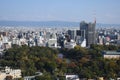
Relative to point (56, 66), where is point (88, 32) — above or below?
below

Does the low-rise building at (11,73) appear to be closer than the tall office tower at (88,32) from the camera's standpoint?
Yes

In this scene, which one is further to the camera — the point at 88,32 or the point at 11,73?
the point at 88,32

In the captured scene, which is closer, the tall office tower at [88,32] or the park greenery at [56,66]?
the park greenery at [56,66]

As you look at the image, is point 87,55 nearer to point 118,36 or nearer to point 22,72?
point 22,72

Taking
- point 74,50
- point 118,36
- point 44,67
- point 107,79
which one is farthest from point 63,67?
point 118,36

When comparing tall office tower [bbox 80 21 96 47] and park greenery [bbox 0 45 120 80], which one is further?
tall office tower [bbox 80 21 96 47]

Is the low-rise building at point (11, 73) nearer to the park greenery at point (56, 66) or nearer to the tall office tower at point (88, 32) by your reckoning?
the park greenery at point (56, 66)

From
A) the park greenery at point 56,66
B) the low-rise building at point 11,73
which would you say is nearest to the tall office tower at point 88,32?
the park greenery at point 56,66

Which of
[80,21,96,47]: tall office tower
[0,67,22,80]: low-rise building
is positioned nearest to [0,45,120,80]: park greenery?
[0,67,22,80]: low-rise building

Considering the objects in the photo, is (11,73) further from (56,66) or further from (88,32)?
(88,32)

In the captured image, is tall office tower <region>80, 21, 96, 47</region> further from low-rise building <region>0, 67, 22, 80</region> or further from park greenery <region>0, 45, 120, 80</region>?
low-rise building <region>0, 67, 22, 80</region>

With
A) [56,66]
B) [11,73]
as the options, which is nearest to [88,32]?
[56,66]
